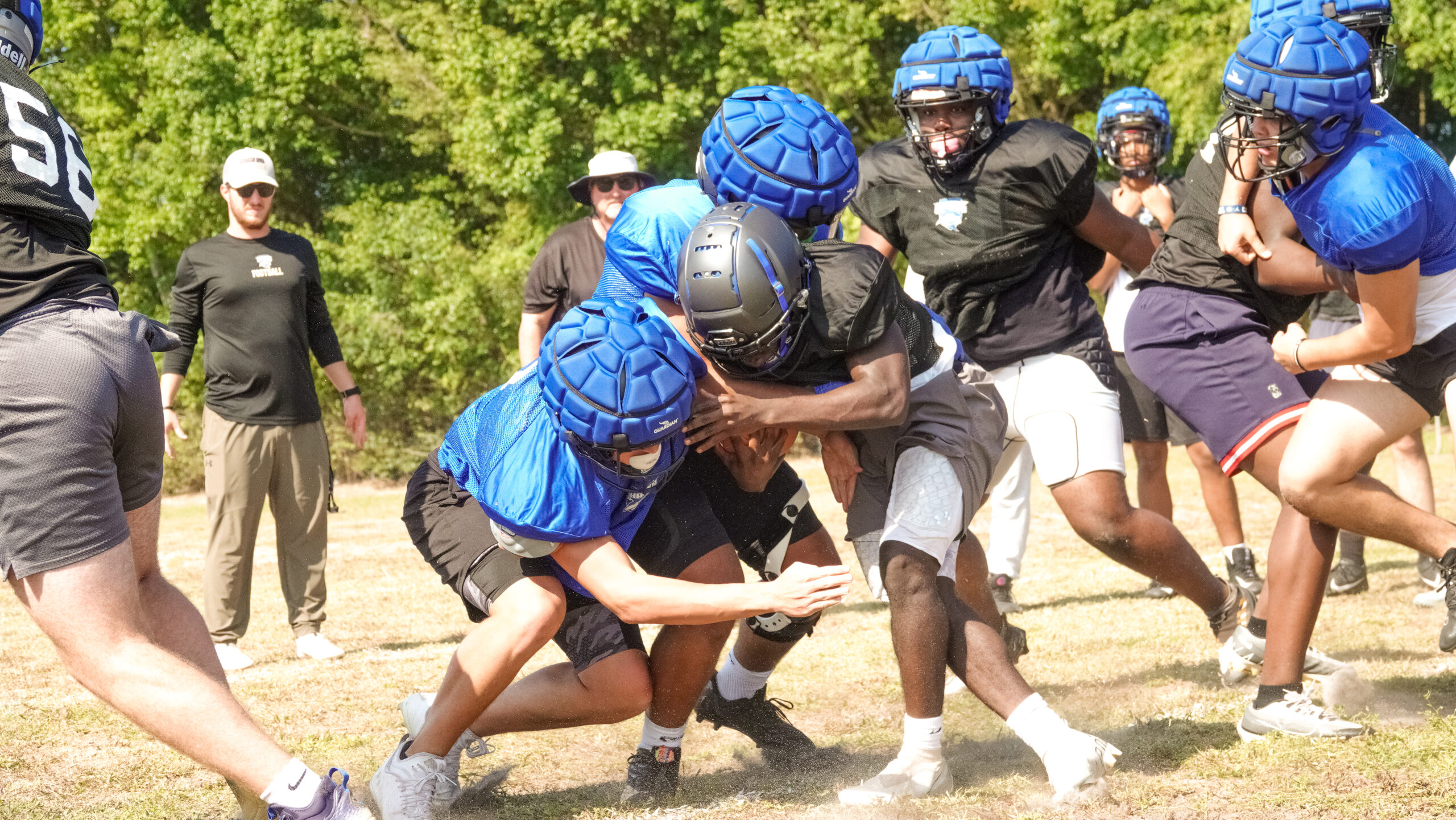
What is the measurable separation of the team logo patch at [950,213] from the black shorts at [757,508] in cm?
113

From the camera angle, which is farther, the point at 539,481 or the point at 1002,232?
the point at 1002,232

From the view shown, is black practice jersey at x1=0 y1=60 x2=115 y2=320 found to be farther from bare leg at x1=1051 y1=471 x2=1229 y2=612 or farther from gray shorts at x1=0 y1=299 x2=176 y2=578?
bare leg at x1=1051 y1=471 x2=1229 y2=612

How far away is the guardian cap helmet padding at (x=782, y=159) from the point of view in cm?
355

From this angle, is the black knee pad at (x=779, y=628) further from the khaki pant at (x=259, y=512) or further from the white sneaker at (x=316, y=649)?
the khaki pant at (x=259, y=512)

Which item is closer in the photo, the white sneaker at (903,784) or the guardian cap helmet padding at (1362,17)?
the white sneaker at (903,784)

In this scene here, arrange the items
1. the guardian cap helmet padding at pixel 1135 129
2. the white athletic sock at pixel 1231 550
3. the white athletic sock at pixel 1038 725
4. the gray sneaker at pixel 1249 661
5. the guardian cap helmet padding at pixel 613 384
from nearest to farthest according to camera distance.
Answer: the guardian cap helmet padding at pixel 613 384 → the white athletic sock at pixel 1038 725 → the gray sneaker at pixel 1249 661 → the white athletic sock at pixel 1231 550 → the guardian cap helmet padding at pixel 1135 129

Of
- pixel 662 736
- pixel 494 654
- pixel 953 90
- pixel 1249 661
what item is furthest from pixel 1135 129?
pixel 494 654

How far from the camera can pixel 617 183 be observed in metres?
7.23

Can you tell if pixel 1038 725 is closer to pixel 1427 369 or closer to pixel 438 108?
pixel 1427 369

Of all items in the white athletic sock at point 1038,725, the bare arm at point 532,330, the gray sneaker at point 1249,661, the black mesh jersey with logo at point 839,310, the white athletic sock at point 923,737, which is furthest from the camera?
the bare arm at point 532,330

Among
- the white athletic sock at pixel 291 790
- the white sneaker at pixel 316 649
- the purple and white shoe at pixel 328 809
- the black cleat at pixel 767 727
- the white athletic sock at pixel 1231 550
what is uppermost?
the white athletic sock at pixel 291 790

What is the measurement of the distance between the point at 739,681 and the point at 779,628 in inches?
10.3

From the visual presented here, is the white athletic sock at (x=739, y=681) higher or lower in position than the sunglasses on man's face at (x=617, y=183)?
lower

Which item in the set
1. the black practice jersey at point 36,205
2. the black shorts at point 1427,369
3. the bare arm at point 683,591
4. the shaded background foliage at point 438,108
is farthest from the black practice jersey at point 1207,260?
the shaded background foliage at point 438,108
